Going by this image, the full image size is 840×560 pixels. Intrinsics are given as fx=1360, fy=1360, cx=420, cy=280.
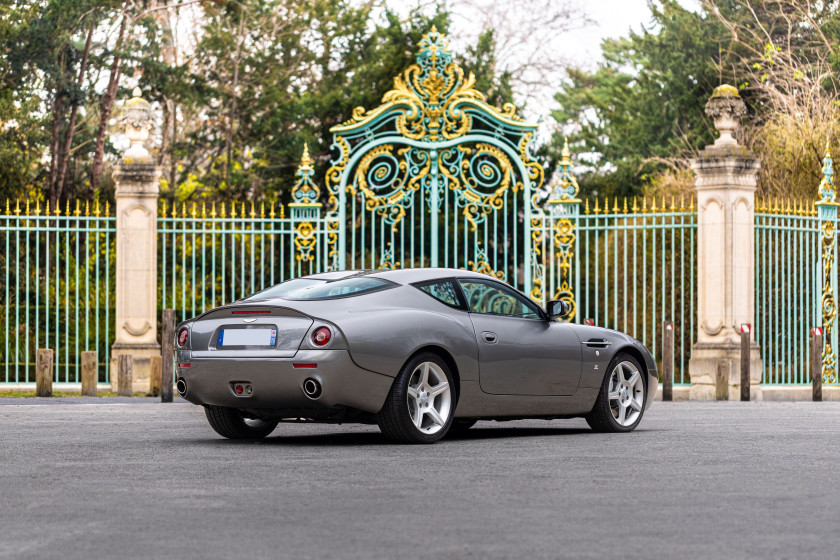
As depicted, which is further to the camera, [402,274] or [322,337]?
[402,274]

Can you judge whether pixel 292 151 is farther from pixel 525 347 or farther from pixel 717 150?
pixel 525 347

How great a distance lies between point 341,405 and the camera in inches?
371

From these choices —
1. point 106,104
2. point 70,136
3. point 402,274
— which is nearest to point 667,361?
point 402,274

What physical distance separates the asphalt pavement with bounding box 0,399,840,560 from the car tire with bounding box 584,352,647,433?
0.55ft

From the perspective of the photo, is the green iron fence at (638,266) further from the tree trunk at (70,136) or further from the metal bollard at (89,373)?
the tree trunk at (70,136)

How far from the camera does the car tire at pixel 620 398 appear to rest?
1115 centimetres

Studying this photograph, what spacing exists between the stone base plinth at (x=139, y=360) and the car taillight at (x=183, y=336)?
26.5 feet

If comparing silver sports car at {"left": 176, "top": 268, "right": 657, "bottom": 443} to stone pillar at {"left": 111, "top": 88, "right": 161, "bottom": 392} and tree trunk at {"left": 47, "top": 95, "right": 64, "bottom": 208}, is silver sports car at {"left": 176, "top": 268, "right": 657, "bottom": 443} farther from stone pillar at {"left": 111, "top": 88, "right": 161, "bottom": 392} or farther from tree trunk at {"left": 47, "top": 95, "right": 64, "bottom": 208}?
tree trunk at {"left": 47, "top": 95, "right": 64, "bottom": 208}

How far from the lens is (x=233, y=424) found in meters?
10.5

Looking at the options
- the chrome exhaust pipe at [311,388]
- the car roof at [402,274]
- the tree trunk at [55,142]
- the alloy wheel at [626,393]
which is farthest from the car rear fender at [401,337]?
the tree trunk at [55,142]

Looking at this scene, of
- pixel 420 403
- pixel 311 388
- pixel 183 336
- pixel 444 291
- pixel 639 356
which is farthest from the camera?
pixel 639 356

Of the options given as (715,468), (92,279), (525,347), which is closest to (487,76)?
(92,279)

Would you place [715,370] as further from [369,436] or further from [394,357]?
[394,357]

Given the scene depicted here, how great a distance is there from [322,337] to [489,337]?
1537mm
